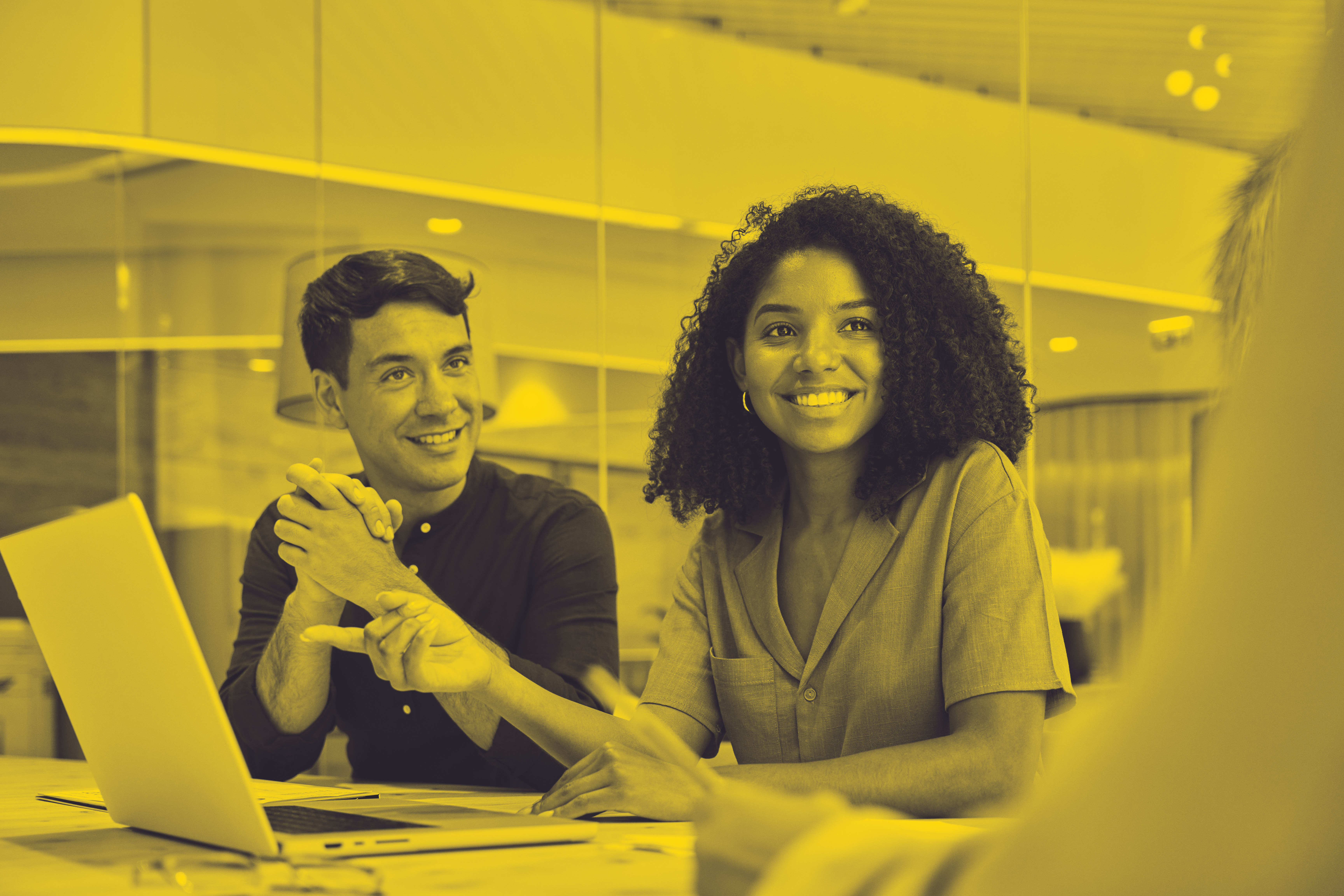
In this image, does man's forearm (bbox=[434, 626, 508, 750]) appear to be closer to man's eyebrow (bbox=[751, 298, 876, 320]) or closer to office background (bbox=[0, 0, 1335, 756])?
man's eyebrow (bbox=[751, 298, 876, 320])

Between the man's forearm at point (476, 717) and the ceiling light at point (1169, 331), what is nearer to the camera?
the man's forearm at point (476, 717)

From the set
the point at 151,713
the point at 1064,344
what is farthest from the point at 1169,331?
the point at 151,713

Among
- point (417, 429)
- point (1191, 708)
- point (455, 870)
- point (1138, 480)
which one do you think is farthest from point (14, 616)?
point (1191, 708)

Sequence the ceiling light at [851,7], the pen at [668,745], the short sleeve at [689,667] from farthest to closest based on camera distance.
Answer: the ceiling light at [851,7] < the short sleeve at [689,667] < the pen at [668,745]

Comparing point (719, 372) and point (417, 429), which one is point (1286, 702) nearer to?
point (719, 372)

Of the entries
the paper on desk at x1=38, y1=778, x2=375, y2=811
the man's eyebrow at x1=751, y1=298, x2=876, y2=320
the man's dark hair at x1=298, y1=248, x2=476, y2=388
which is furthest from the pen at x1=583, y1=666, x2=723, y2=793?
the man's dark hair at x1=298, y1=248, x2=476, y2=388

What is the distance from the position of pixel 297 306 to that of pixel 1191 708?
3215 mm

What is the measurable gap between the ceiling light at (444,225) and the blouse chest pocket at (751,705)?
119 inches

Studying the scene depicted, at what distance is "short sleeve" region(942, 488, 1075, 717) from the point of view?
1314 mm

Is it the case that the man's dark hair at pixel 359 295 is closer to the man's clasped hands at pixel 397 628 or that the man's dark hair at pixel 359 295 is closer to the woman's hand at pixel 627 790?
the man's clasped hands at pixel 397 628

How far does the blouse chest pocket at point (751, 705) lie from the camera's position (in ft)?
4.96

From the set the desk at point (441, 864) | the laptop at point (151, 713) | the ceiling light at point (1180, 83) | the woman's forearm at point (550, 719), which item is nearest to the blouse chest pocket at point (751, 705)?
the woman's forearm at point (550, 719)

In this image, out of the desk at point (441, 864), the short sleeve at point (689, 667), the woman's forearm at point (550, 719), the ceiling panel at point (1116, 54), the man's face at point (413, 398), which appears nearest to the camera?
the desk at point (441, 864)

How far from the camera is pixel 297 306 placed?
326 centimetres
